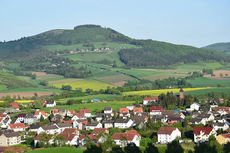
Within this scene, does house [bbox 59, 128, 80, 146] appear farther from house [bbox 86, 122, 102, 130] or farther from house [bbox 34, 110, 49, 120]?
house [bbox 34, 110, 49, 120]

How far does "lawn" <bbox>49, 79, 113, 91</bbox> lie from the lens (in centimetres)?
11319

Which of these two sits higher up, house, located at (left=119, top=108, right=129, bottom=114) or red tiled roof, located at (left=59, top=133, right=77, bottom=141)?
house, located at (left=119, top=108, right=129, bottom=114)

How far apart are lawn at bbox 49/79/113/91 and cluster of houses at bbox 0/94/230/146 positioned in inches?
1380

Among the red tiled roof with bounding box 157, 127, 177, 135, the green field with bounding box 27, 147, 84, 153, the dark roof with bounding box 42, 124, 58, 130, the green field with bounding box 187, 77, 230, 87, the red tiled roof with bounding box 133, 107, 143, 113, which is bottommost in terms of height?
the green field with bounding box 27, 147, 84, 153

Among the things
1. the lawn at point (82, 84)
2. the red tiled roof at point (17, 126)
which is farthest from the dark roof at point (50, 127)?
the lawn at point (82, 84)

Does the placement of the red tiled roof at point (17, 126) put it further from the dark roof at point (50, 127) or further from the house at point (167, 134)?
the house at point (167, 134)

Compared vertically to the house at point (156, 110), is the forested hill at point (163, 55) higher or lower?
higher

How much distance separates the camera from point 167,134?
51.1m

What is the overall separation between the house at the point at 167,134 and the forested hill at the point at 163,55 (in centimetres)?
10560

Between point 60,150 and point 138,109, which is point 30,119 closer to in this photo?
point 138,109

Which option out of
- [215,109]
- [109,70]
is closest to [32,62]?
[109,70]

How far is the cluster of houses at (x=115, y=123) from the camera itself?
51.0 metres

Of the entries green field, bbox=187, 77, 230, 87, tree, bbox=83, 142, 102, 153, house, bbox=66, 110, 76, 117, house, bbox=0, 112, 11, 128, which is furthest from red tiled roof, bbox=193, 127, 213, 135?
green field, bbox=187, 77, 230, 87

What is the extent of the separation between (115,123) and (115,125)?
0.29 m
